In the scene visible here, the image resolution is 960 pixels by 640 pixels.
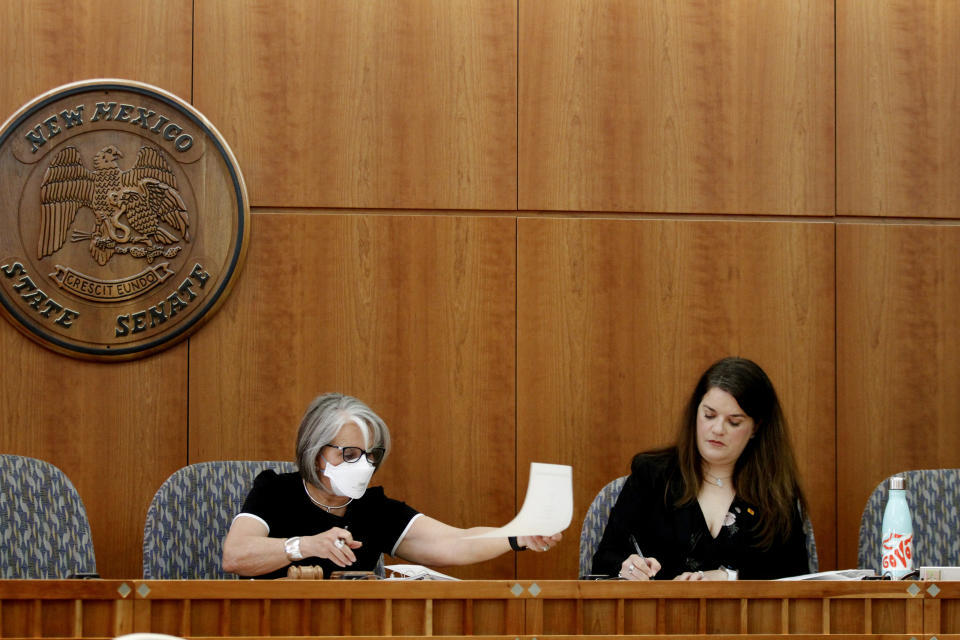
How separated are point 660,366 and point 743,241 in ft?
1.84

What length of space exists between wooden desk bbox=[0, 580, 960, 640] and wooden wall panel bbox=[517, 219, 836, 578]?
166cm

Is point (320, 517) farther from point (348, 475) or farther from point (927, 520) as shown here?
point (927, 520)

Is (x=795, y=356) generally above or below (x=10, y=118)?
below

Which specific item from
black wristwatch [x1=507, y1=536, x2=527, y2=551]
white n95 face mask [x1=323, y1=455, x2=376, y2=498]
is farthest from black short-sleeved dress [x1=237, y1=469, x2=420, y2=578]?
black wristwatch [x1=507, y1=536, x2=527, y2=551]

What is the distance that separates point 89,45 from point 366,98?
979mm

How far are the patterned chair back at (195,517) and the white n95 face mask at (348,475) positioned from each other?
1.36ft

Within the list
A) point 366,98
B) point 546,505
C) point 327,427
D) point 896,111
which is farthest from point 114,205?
point 896,111

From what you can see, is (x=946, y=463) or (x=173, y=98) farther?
(x=946, y=463)

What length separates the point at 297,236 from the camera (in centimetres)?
388

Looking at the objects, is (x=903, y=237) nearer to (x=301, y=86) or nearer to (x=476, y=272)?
(x=476, y=272)

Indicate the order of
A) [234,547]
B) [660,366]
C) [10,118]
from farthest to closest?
[660,366] < [10,118] < [234,547]

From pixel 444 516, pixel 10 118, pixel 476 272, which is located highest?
pixel 10 118

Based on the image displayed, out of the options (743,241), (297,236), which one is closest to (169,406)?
(297,236)

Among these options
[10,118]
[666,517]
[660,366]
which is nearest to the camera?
[666,517]
